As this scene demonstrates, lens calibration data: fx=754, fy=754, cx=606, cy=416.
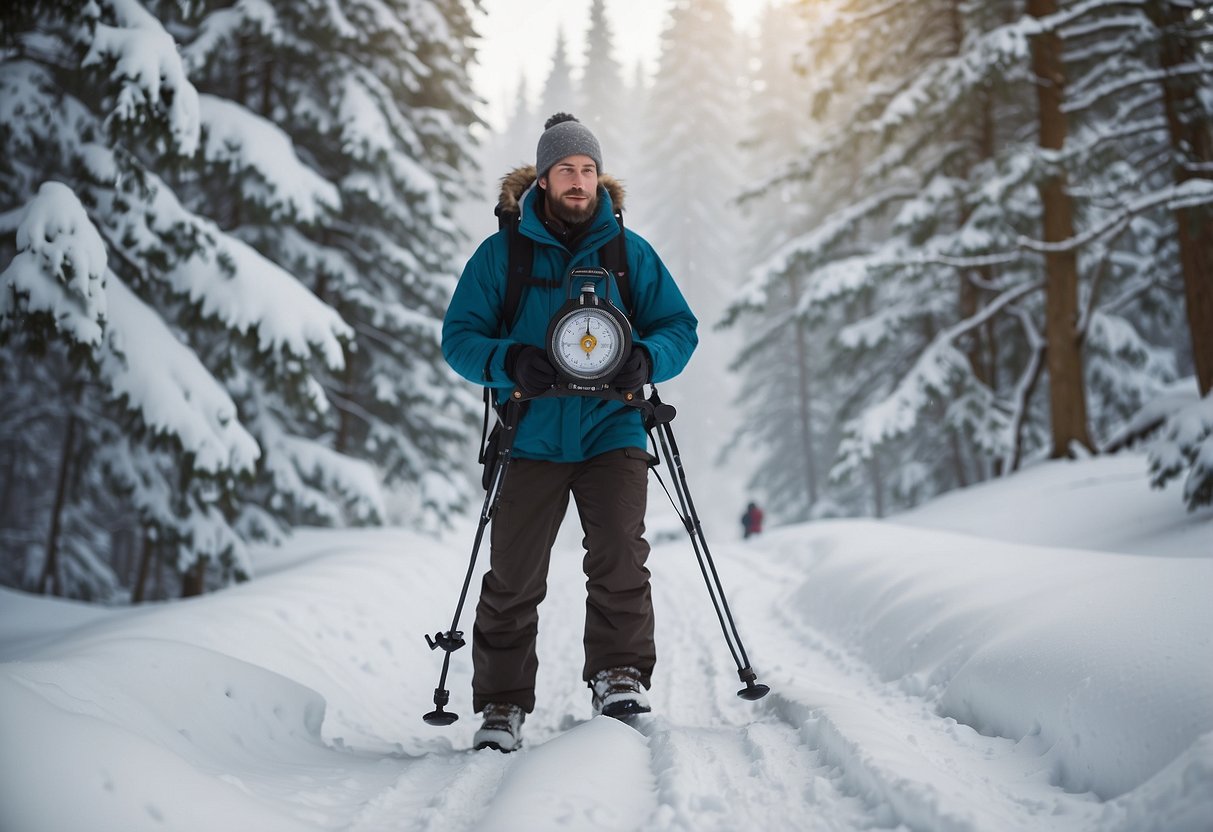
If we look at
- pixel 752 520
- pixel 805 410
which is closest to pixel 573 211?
pixel 752 520

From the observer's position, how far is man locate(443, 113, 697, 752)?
3.37m

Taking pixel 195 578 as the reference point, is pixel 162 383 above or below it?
above

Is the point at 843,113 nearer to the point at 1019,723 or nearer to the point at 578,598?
the point at 578,598

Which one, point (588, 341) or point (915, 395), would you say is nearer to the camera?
point (588, 341)

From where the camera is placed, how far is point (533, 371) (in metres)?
3.05

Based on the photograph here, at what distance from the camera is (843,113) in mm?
22766

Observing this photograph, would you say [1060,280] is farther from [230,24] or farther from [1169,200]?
[230,24]

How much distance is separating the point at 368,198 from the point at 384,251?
866 millimetres

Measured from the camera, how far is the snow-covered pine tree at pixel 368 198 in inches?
367

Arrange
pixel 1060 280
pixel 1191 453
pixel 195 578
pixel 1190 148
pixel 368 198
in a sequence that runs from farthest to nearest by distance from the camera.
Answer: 1. pixel 368 198
2. pixel 1060 280
3. pixel 1190 148
4. pixel 195 578
5. pixel 1191 453

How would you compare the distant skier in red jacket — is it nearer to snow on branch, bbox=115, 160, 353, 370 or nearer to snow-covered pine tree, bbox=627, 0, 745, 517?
snow on branch, bbox=115, 160, 353, 370

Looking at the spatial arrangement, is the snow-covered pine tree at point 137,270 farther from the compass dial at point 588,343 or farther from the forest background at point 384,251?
the compass dial at point 588,343

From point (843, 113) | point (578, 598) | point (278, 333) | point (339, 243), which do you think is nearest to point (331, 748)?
point (278, 333)

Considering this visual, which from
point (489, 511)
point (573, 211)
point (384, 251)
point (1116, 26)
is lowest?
point (489, 511)
